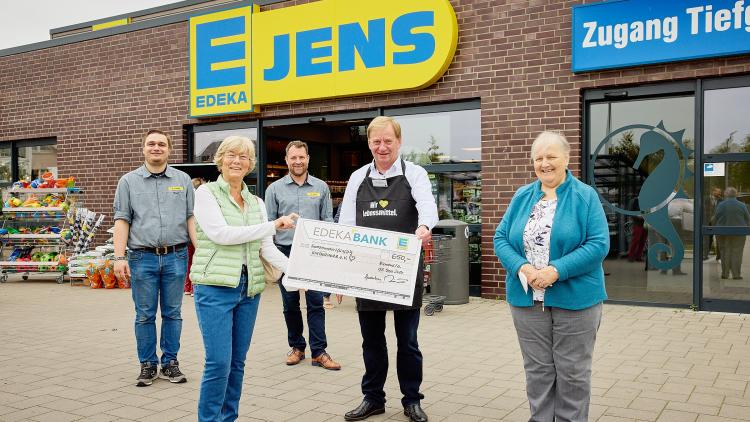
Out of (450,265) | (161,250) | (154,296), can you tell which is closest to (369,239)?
(161,250)

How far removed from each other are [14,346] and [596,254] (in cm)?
606

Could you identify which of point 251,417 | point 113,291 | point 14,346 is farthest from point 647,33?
point 113,291

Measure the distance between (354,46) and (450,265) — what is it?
3.74 m

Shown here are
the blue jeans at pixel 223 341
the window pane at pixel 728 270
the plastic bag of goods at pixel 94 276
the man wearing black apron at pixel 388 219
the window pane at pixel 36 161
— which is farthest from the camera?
the window pane at pixel 36 161

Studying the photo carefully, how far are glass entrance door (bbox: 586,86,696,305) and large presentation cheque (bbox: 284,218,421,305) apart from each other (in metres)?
5.55

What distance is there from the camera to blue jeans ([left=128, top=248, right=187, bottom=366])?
17.3ft

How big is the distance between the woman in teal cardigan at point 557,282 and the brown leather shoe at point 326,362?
240 cm

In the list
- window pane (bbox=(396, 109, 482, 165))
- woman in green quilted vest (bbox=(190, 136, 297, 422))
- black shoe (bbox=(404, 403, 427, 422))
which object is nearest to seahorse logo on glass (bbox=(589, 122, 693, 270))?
window pane (bbox=(396, 109, 482, 165))

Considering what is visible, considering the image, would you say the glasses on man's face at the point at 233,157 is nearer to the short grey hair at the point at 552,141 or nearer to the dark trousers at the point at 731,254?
the short grey hair at the point at 552,141

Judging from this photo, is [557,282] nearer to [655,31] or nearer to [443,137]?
[655,31]

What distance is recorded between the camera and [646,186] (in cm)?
855

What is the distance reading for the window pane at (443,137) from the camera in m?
9.74

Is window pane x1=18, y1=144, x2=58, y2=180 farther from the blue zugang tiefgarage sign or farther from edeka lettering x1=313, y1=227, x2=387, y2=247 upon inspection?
edeka lettering x1=313, y1=227, x2=387, y2=247

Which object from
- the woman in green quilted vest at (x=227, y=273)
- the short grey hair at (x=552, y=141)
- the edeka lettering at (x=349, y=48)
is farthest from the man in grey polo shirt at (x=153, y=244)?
the edeka lettering at (x=349, y=48)
